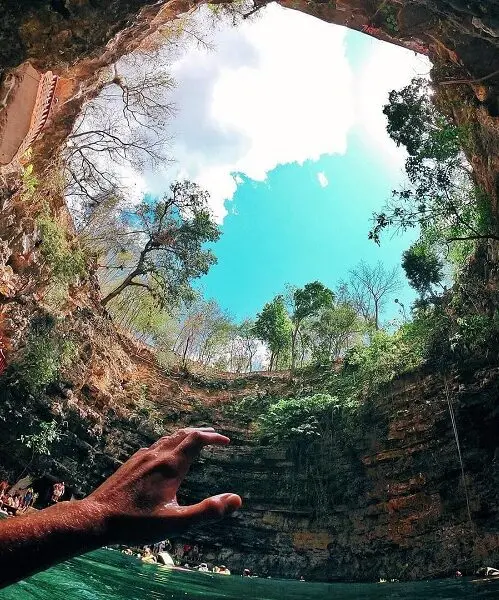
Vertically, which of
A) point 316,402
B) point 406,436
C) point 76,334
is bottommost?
point 406,436

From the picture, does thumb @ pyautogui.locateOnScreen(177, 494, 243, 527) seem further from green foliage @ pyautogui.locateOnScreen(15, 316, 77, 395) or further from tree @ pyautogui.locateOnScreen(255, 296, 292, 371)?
tree @ pyautogui.locateOnScreen(255, 296, 292, 371)

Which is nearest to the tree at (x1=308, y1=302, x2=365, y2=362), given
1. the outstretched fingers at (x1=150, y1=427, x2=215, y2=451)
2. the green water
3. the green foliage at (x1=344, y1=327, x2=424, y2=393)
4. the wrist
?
the green foliage at (x1=344, y1=327, x2=424, y2=393)

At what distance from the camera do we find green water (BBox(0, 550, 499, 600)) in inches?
282

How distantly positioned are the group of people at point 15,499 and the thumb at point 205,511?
14701 mm

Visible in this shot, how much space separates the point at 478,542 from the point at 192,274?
616 inches

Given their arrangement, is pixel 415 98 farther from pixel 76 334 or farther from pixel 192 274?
pixel 76 334

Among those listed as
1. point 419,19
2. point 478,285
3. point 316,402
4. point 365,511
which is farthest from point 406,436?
point 419,19

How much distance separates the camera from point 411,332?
17.9 m

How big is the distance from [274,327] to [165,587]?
23.0m

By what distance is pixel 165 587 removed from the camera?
9.52 m

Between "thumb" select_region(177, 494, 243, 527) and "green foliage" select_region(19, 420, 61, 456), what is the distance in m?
15.1

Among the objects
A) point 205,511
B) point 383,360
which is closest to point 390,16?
point 383,360

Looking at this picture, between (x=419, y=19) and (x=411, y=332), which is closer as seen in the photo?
(x=419, y=19)

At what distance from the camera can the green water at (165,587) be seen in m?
7.15
